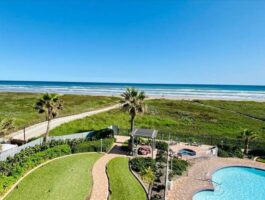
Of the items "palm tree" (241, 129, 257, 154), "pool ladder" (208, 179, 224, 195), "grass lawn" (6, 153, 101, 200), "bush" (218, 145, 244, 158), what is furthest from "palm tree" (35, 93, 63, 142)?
"palm tree" (241, 129, 257, 154)

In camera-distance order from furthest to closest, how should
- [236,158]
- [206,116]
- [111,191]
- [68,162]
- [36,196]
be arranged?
[206,116] → [236,158] → [68,162] → [111,191] → [36,196]

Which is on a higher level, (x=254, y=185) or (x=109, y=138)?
(x=109, y=138)

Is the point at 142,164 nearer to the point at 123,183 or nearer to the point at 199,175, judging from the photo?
the point at 123,183

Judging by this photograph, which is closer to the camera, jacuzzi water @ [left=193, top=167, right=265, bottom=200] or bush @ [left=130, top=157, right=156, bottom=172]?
jacuzzi water @ [left=193, top=167, right=265, bottom=200]

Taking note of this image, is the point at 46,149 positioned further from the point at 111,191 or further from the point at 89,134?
the point at 111,191

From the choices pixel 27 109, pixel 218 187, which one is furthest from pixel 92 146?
pixel 27 109

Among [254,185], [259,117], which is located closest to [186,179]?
[254,185]

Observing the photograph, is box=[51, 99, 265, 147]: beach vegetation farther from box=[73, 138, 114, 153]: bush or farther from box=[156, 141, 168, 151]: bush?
box=[73, 138, 114, 153]: bush
